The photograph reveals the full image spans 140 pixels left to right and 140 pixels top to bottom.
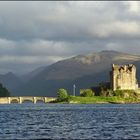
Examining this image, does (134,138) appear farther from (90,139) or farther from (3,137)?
(3,137)

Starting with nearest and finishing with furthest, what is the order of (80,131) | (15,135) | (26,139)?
(26,139), (15,135), (80,131)

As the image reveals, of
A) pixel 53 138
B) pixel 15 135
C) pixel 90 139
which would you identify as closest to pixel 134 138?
pixel 90 139

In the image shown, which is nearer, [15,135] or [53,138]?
[53,138]

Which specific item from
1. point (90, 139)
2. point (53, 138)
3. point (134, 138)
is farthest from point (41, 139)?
point (134, 138)

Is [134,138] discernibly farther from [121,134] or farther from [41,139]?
[41,139]

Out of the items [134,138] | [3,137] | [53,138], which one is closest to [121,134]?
[134,138]

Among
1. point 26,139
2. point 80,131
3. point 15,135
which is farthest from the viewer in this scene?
point 80,131

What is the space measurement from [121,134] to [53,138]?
11993 mm

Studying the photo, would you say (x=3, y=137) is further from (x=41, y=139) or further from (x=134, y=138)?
(x=134, y=138)

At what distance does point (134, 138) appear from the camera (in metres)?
79.5

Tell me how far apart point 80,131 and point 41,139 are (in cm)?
1443

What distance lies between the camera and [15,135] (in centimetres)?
8538

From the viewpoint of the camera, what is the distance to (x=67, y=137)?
8088 centimetres

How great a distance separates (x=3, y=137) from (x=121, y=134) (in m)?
18.0
